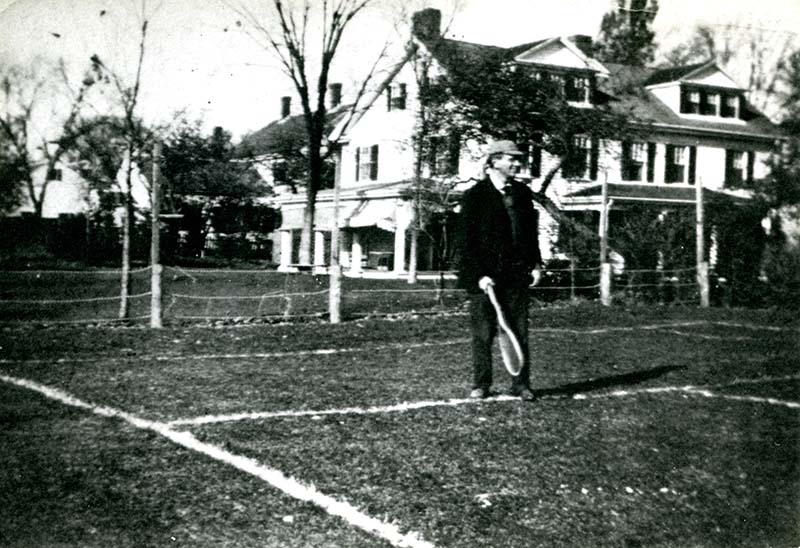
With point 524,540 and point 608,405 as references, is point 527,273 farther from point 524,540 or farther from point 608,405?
point 524,540

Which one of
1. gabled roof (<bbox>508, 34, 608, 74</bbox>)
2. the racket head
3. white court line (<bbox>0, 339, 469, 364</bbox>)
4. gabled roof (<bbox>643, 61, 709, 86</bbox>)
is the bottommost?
white court line (<bbox>0, 339, 469, 364</bbox>)

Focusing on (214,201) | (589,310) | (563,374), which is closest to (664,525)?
(563,374)

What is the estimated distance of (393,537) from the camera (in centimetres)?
383

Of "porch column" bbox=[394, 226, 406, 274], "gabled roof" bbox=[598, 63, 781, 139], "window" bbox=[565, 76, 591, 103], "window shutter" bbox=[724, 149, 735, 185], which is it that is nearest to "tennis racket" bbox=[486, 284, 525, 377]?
"window" bbox=[565, 76, 591, 103]

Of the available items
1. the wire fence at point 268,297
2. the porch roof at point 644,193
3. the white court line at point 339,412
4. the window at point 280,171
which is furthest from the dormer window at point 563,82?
the window at point 280,171

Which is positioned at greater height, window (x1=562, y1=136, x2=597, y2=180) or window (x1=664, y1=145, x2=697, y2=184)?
window (x1=664, y1=145, x2=697, y2=184)

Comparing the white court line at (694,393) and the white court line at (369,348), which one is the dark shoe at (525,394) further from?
the white court line at (369,348)

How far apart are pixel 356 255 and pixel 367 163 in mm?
3964

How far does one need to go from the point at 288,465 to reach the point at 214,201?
3840 cm

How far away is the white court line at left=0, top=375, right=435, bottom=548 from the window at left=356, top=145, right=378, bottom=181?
28.1 meters

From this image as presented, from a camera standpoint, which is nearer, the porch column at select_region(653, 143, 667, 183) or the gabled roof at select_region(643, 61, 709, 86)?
the porch column at select_region(653, 143, 667, 183)

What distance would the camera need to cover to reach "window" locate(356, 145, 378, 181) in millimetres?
34219

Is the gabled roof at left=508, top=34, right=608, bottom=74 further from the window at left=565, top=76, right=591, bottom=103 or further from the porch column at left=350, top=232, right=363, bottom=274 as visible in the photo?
the porch column at left=350, top=232, right=363, bottom=274

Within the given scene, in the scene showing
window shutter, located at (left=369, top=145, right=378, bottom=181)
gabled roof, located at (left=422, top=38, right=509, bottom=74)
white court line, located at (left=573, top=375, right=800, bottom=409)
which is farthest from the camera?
window shutter, located at (left=369, top=145, right=378, bottom=181)
